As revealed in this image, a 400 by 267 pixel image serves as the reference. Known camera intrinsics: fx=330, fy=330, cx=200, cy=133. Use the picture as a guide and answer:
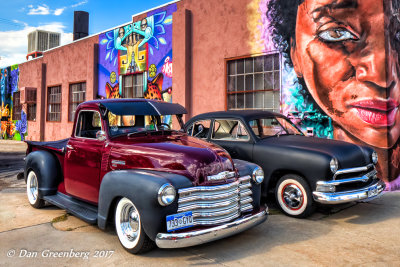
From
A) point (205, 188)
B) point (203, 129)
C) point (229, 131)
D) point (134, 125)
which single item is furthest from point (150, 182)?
point (203, 129)

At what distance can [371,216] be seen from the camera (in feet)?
16.6

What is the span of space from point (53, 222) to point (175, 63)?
308 inches

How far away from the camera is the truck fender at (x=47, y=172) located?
198 inches

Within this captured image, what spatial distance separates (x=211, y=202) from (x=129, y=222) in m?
0.94

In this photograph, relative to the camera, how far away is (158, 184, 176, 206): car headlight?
10.2ft

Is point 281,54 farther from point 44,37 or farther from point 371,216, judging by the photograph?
point 44,37

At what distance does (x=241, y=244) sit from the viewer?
3799mm

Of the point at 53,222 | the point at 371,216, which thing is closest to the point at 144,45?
the point at 53,222

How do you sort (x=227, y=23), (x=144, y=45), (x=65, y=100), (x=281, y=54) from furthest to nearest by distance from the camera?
(x=65, y=100), (x=144, y=45), (x=227, y=23), (x=281, y=54)

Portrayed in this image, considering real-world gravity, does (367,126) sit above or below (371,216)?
above

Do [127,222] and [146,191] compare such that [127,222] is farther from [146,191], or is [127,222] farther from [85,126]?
[85,126]

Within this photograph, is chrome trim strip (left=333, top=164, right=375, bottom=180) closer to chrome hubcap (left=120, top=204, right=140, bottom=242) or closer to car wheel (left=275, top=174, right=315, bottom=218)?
car wheel (left=275, top=174, right=315, bottom=218)

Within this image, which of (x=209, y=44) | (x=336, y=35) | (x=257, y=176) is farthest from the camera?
(x=209, y=44)

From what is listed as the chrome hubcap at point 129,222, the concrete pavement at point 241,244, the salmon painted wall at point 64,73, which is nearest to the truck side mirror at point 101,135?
the chrome hubcap at point 129,222
